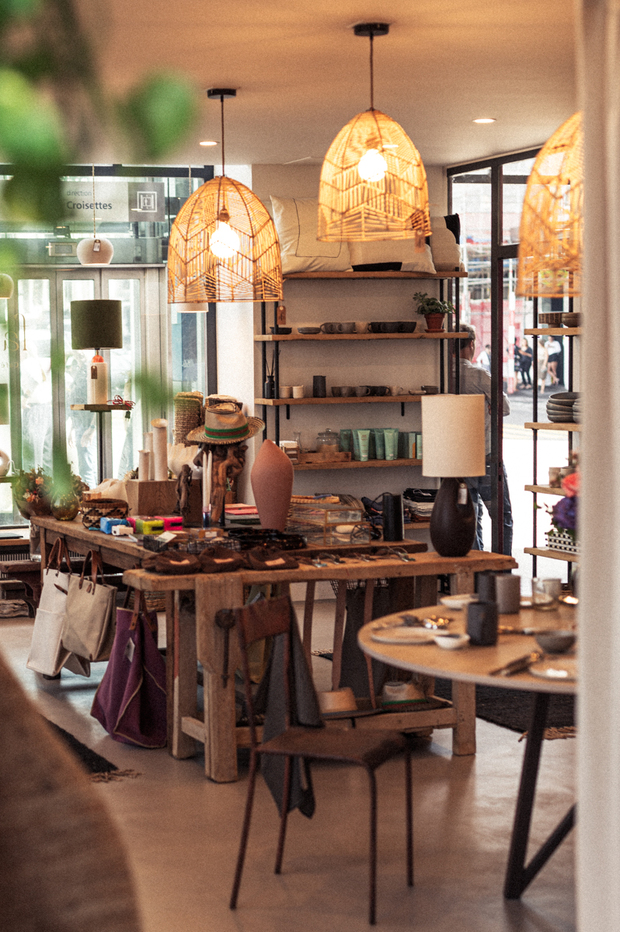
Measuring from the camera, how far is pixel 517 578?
12.3 feet

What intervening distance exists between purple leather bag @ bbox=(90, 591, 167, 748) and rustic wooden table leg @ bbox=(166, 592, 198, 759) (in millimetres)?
82

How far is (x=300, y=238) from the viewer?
7836 mm

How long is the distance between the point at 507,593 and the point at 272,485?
66.0 inches

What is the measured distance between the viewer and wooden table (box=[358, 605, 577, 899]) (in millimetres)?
2861

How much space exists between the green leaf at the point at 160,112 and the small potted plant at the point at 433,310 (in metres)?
7.98

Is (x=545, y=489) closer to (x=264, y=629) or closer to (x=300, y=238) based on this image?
(x=300, y=238)

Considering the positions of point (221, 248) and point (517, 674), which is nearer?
point (517, 674)

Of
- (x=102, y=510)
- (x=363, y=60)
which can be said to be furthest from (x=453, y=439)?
(x=102, y=510)

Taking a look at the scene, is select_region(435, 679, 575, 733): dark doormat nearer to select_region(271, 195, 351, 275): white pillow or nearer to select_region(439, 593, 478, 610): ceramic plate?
select_region(439, 593, 478, 610): ceramic plate

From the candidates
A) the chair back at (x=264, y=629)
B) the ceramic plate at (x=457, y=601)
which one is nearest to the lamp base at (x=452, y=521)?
the ceramic plate at (x=457, y=601)

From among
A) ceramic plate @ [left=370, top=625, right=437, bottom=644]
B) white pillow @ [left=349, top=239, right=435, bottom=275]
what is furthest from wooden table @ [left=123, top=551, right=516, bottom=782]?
white pillow @ [left=349, top=239, right=435, bottom=275]

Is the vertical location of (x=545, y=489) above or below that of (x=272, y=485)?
below

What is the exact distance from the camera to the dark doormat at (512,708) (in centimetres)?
534

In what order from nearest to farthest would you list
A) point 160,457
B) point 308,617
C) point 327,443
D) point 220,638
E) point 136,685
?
point 220,638, point 136,685, point 308,617, point 160,457, point 327,443
